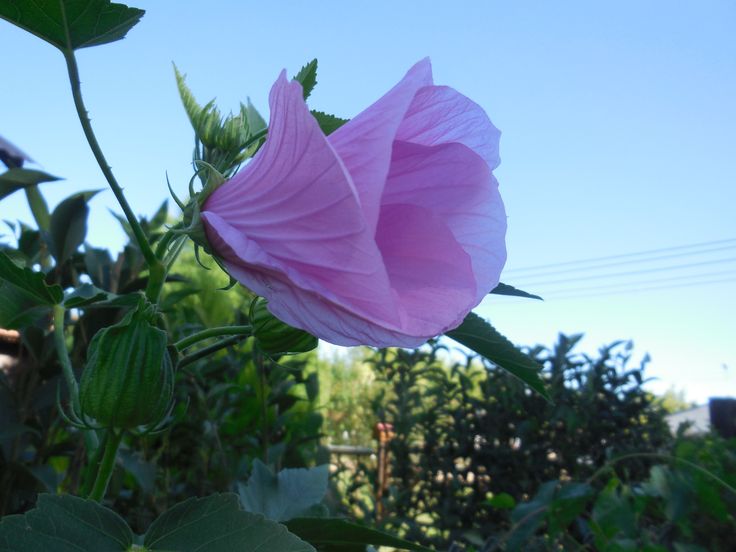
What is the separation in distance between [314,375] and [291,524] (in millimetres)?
1101

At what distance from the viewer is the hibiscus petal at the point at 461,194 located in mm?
439

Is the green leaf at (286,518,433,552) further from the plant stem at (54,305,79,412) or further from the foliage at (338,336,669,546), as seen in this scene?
the foliage at (338,336,669,546)

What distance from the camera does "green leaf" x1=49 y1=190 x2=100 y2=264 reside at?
1.06 meters

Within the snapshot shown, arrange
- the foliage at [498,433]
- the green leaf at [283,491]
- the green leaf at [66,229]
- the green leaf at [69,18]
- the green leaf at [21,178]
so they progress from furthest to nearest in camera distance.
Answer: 1. the foliage at [498,433]
2. the green leaf at [66,229]
3. the green leaf at [21,178]
4. the green leaf at [283,491]
5. the green leaf at [69,18]

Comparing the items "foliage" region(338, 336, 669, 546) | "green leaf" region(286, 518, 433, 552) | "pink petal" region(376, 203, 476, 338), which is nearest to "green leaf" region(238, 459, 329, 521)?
"green leaf" region(286, 518, 433, 552)

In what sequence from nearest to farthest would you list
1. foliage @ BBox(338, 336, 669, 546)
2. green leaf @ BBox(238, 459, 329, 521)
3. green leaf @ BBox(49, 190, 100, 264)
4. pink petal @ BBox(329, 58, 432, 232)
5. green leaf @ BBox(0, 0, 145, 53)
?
pink petal @ BBox(329, 58, 432, 232), green leaf @ BBox(0, 0, 145, 53), green leaf @ BBox(238, 459, 329, 521), green leaf @ BBox(49, 190, 100, 264), foliage @ BBox(338, 336, 669, 546)

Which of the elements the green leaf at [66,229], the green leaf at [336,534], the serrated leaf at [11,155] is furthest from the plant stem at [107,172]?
the serrated leaf at [11,155]

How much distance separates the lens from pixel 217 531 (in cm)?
44

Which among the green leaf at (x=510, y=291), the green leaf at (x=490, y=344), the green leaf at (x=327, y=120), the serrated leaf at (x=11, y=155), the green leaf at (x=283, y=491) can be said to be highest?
the serrated leaf at (x=11, y=155)

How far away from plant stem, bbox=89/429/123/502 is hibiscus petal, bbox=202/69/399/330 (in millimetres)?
146

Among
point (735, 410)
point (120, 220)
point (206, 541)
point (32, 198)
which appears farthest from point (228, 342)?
point (735, 410)

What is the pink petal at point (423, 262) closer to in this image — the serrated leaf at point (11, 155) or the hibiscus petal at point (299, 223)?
the hibiscus petal at point (299, 223)

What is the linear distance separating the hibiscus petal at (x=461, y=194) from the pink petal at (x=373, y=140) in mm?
52

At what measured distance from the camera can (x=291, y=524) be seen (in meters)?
0.56
